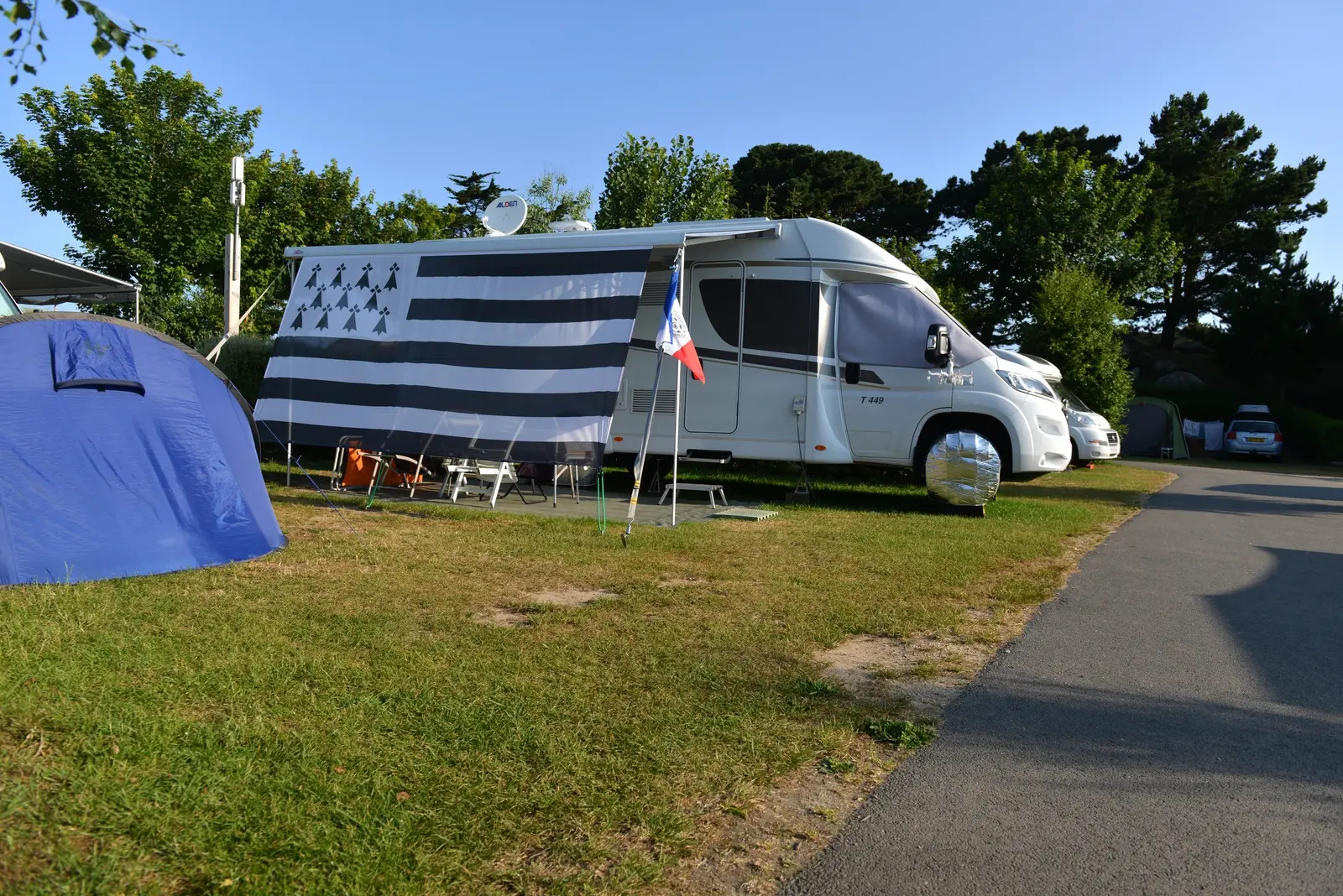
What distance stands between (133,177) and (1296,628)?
25546 millimetres

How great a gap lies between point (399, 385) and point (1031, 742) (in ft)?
25.9

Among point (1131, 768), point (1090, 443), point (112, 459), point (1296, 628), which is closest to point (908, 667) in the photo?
point (1131, 768)

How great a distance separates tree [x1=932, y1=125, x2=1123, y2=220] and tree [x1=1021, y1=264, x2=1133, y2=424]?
18.9 m

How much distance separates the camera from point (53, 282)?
1642cm

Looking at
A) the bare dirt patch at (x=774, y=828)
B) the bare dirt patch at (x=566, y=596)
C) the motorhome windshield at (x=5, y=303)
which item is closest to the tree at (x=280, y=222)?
the motorhome windshield at (x=5, y=303)

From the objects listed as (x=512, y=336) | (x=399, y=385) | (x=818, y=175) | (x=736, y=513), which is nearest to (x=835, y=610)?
(x=736, y=513)

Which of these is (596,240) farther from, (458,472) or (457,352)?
(458,472)

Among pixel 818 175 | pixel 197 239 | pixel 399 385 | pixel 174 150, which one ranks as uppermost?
pixel 818 175

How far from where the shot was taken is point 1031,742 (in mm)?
3898

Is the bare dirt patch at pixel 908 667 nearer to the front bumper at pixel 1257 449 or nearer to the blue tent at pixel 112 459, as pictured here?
the blue tent at pixel 112 459

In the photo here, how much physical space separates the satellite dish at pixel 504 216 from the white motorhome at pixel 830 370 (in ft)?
6.46

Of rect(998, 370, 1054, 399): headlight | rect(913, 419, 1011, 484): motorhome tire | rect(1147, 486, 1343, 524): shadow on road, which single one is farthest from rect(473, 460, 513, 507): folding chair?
rect(1147, 486, 1343, 524): shadow on road

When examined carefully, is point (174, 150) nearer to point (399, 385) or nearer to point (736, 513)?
point (399, 385)

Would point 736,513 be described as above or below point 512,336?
below
